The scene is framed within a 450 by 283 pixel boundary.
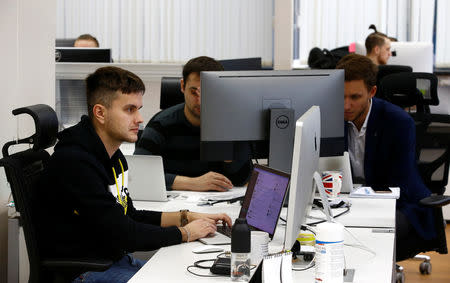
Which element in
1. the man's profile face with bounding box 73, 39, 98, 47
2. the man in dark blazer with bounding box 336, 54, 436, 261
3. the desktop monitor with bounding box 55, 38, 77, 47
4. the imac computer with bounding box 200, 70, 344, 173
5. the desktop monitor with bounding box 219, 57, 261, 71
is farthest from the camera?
the desktop monitor with bounding box 55, 38, 77, 47

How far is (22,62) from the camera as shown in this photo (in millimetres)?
2947

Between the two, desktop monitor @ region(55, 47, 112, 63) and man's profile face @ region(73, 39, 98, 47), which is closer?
desktop monitor @ region(55, 47, 112, 63)

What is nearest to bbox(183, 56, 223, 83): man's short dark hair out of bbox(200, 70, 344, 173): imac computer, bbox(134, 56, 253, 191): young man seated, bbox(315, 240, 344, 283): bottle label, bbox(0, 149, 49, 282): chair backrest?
bbox(134, 56, 253, 191): young man seated

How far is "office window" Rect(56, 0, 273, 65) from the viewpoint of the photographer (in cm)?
662

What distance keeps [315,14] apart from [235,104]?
13.5 ft

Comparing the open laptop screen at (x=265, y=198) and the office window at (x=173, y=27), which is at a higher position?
the office window at (x=173, y=27)

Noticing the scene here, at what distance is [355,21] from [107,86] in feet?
14.8

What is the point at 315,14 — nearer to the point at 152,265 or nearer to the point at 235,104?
the point at 235,104

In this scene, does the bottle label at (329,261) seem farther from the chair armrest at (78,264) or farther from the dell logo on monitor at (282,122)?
the dell logo on monitor at (282,122)

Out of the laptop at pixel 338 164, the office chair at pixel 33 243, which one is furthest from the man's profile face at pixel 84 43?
the office chair at pixel 33 243

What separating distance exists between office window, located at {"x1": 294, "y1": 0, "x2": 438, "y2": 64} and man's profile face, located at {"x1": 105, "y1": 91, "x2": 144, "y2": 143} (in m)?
4.30

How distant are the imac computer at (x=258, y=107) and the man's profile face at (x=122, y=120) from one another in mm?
326

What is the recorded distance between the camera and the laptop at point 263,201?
85.0 inches

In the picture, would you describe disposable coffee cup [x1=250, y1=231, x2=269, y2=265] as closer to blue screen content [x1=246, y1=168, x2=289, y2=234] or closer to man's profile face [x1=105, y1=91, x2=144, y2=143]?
blue screen content [x1=246, y1=168, x2=289, y2=234]
